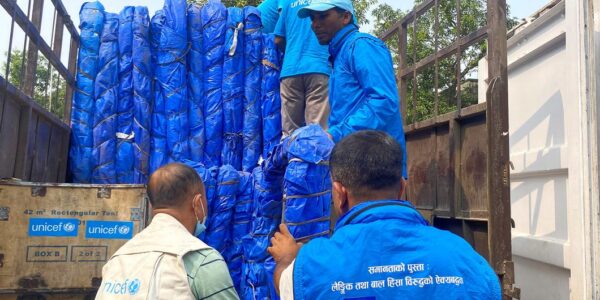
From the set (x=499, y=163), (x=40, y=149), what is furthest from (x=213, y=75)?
(x=499, y=163)

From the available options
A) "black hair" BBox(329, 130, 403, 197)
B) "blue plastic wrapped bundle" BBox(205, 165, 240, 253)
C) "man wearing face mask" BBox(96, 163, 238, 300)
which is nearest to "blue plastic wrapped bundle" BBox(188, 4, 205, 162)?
"blue plastic wrapped bundle" BBox(205, 165, 240, 253)

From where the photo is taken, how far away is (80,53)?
408cm

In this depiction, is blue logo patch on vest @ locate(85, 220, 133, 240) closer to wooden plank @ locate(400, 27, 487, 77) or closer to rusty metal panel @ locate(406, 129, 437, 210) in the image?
rusty metal panel @ locate(406, 129, 437, 210)

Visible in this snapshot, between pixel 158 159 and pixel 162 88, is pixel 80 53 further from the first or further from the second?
pixel 158 159

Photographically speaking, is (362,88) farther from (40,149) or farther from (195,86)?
(40,149)

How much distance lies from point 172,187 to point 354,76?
4.18 ft

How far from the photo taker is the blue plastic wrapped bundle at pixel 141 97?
3873mm

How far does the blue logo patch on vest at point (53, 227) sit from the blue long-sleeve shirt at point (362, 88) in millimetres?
1603

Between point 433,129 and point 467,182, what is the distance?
0.57 metres

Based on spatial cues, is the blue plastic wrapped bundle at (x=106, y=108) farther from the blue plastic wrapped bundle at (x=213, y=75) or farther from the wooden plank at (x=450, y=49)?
the wooden plank at (x=450, y=49)

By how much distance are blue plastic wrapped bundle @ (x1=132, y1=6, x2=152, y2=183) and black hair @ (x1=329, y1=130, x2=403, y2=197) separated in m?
2.74

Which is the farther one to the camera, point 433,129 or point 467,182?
point 433,129

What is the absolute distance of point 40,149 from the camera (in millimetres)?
3469

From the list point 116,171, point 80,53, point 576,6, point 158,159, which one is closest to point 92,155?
point 116,171
